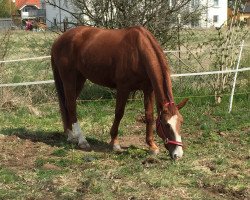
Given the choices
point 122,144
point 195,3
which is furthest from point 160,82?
point 195,3

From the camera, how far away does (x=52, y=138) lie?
7094 mm

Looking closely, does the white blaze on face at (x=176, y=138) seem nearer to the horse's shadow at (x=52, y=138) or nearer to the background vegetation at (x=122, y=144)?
the background vegetation at (x=122, y=144)

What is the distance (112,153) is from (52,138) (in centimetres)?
131

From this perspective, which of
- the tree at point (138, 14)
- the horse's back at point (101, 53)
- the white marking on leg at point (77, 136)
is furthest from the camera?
the tree at point (138, 14)

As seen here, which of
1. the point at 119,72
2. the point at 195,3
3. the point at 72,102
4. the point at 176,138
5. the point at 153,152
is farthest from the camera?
the point at 195,3

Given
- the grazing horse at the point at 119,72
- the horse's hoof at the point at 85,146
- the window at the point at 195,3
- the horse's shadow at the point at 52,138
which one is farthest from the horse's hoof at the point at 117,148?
the window at the point at 195,3

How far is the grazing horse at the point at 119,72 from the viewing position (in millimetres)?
5484

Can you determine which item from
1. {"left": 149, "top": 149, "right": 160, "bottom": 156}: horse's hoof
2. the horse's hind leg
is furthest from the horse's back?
{"left": 149, "top": 149, "right": 160, "bottom": 156}: horse's hoof

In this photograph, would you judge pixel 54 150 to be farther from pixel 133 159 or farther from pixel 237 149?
pixel 237 149

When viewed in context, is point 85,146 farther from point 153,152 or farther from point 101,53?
point 101,53

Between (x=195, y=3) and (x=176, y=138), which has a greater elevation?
(x=195, y=3)

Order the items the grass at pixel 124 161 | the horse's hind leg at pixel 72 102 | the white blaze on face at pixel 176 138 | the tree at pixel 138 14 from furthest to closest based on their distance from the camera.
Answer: the tree at pixel 138 14, the horse's hind leg at pixel 72 102, the white blaze on face at pixel 176 138, the grass at pixel 124 161

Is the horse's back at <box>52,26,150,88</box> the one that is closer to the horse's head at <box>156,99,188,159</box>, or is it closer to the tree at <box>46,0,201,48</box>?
the horse's head at <box>156,99,188,159</box>

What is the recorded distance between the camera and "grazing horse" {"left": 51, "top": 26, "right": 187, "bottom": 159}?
548 cm
